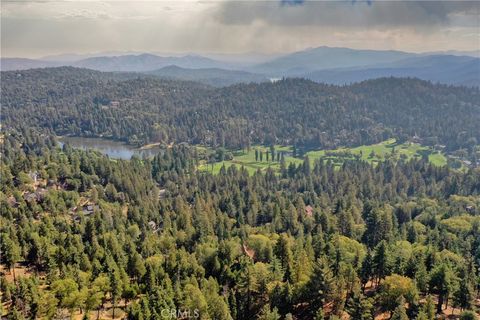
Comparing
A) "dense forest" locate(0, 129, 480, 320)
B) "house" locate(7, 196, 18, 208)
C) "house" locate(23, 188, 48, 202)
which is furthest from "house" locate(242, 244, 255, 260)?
"house" locate(7, 196, 18, 208)

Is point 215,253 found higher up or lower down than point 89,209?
higher up

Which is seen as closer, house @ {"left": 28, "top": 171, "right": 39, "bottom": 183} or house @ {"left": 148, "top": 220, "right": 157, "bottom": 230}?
house @ {"left": 148, "top": 220, "right": 157, "bottom": 230}

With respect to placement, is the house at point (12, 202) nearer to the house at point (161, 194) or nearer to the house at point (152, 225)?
the house at point (152, 225)

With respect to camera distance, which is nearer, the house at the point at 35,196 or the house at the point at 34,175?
the house at the point at 35,196

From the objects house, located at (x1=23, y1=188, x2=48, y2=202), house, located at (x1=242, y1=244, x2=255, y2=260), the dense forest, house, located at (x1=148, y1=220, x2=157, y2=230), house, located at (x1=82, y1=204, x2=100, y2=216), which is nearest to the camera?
the dense forest

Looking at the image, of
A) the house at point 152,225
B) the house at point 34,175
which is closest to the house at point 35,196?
the house at point 34,175

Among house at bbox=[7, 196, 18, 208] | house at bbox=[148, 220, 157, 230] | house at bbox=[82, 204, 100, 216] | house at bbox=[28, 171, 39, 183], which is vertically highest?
house at bbox=[28, 171, 39, 183]

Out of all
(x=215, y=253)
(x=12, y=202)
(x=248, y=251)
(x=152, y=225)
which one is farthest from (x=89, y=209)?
(x=215, y=253)

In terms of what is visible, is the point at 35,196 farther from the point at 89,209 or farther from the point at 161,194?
the point at 161,194

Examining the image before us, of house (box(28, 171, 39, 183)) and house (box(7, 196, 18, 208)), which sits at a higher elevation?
house (box(28, 171, 39, 183))

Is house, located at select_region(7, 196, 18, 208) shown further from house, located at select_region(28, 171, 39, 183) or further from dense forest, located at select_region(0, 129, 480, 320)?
house, located at select_region(28, 171, 39, 183)
